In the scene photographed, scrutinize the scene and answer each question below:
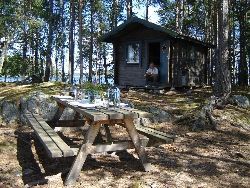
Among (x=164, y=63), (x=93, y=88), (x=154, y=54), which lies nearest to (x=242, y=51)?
(x=154, y=54)

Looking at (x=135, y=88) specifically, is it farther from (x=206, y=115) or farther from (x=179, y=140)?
(x=179, y=140)

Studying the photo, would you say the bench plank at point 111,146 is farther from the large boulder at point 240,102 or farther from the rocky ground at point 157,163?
the large boulder at point 240,102

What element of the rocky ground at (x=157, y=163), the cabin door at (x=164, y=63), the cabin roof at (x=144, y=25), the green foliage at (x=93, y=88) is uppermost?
the cabin roof at (x=144, y=25)

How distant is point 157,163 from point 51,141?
7.39ft

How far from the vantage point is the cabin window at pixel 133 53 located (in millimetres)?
19578

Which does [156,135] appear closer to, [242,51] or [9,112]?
[9,112]

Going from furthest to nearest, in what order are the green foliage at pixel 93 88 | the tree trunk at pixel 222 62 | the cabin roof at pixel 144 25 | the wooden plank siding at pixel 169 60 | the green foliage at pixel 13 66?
1. the green foliage at pixel 13 66
2. the wooden plank siding at pixel 169 60
3. the cabin roof at pixel 144 25
4. the tree trunk at pixel 222 62
5. the green foliage at pixel 93 88

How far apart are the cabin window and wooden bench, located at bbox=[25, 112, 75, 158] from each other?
39.6 feet

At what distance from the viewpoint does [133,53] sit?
1992 cm

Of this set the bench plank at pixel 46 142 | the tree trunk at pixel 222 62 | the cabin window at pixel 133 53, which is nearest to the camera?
the bench plank at pixel 46 142

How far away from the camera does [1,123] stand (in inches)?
400

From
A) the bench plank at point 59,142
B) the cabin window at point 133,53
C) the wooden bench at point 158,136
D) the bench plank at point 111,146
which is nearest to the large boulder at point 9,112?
the bench plank at point 59,142

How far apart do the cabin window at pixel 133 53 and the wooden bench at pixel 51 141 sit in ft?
39.6

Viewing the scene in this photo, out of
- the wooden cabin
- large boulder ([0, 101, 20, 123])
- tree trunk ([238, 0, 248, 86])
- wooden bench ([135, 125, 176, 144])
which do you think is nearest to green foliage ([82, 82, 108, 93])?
wooden bench ([135, 125, 176, 144])
